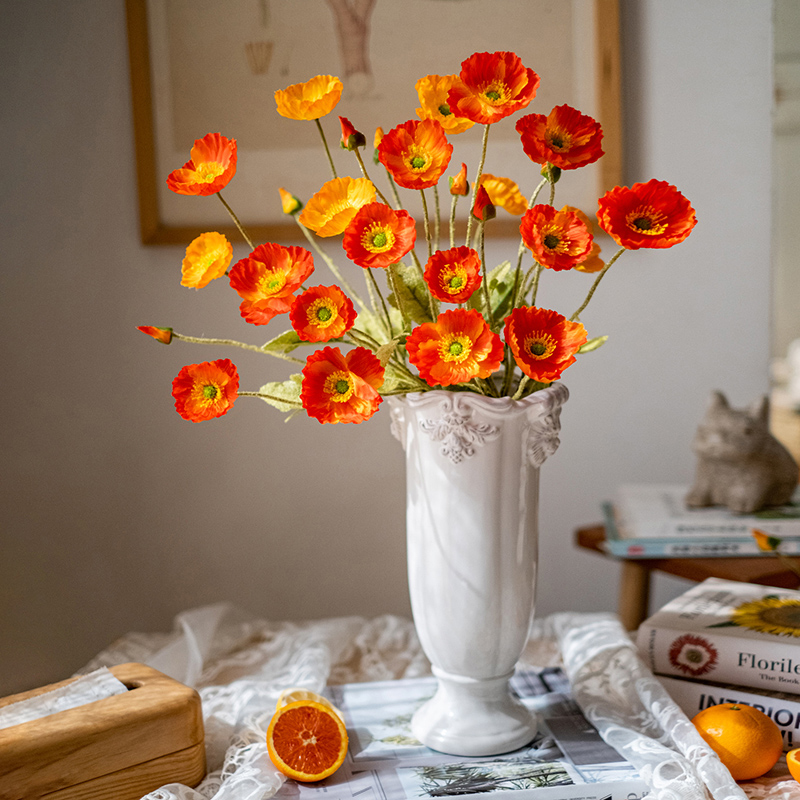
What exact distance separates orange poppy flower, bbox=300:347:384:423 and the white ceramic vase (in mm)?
95

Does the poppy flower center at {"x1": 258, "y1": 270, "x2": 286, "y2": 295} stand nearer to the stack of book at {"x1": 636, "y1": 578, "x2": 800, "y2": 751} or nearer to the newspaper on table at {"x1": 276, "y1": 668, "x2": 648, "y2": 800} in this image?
the newspaper on table at {"x1": 276, "y1": 668, "x2": 648, "y2": 800}

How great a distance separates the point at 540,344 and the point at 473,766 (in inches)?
14.8

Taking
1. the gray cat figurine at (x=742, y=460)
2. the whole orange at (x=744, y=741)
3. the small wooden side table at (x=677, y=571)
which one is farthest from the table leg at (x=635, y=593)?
the whole orange at (x=744, y=741)

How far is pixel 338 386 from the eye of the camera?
0.61m

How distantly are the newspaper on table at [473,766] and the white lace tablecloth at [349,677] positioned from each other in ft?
0.07

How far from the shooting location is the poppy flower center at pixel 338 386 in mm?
606

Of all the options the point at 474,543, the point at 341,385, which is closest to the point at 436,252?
the point at 341,385

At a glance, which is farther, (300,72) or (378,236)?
(300,72)

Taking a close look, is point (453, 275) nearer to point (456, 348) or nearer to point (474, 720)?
point (456, 348)

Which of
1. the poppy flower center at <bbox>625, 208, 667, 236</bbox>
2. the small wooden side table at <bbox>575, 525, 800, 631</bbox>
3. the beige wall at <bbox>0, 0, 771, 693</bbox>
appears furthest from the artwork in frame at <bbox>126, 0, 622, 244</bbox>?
the poppy flower center at <bbox>625, 208, 667, 236</bbox>

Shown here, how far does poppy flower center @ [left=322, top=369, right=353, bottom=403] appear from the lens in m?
0.61

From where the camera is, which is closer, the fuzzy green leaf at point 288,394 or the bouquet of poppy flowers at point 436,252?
the bouquet of poppy flowers at point 436,252

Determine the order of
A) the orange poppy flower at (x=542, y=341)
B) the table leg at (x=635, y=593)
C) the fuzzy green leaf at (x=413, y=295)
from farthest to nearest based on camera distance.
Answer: the table leg at (x=635, y=593) < the fuzzy green leaf at (x=413, y=295) < the orange poppy flower at (x=542, y=341)

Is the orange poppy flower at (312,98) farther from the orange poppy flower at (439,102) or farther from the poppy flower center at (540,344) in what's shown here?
the poppy flower center at (540,344)
